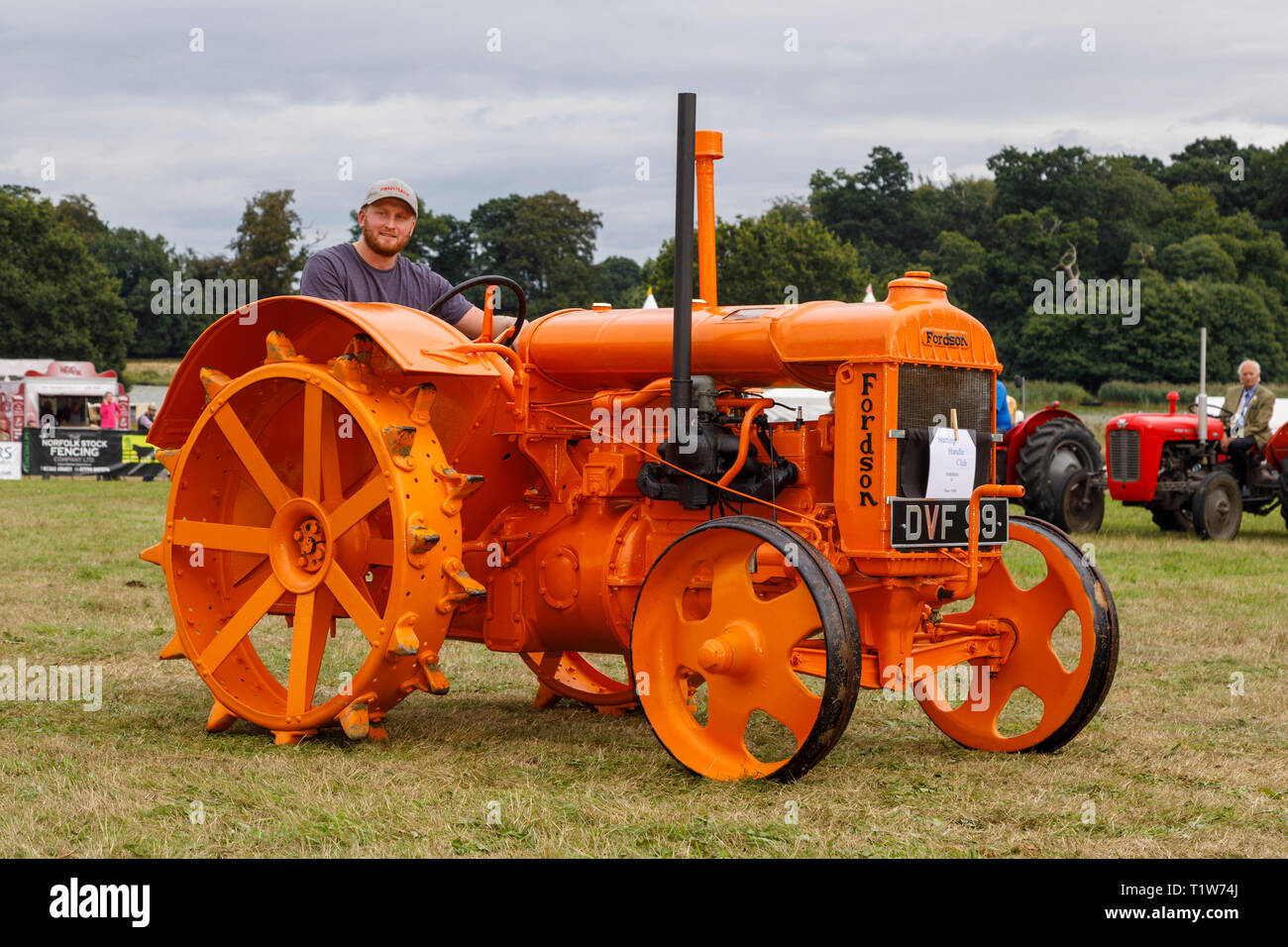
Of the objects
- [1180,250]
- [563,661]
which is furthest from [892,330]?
[1180,250]

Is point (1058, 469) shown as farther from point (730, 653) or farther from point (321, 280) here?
point (730, 653)

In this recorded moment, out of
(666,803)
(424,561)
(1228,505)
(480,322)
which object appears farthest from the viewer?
(1228,505)

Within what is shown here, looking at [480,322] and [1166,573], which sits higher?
[480,322]

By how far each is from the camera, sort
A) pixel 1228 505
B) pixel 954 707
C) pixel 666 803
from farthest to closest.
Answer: pixel 1228 505 → pixel 954 707 → pixel 666 803

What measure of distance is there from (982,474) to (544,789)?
1.78 meters

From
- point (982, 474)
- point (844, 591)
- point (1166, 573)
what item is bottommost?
point (1166, 573)

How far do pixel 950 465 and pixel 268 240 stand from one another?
2058 inches

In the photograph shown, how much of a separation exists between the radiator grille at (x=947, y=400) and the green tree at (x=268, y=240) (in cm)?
5037

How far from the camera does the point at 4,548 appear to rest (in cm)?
1190

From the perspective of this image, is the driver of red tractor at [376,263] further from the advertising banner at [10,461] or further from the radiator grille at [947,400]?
the advertising banner at [10,461]

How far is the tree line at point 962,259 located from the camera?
53562 millimetres

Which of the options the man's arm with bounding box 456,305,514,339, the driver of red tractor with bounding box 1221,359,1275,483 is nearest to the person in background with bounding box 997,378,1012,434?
Answer: the driver of red tractor with bounding box 1221,359,1275,483

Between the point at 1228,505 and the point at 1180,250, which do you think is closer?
the point at 1228,505

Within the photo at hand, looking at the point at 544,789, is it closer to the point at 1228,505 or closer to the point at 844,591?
the point at 844,591
